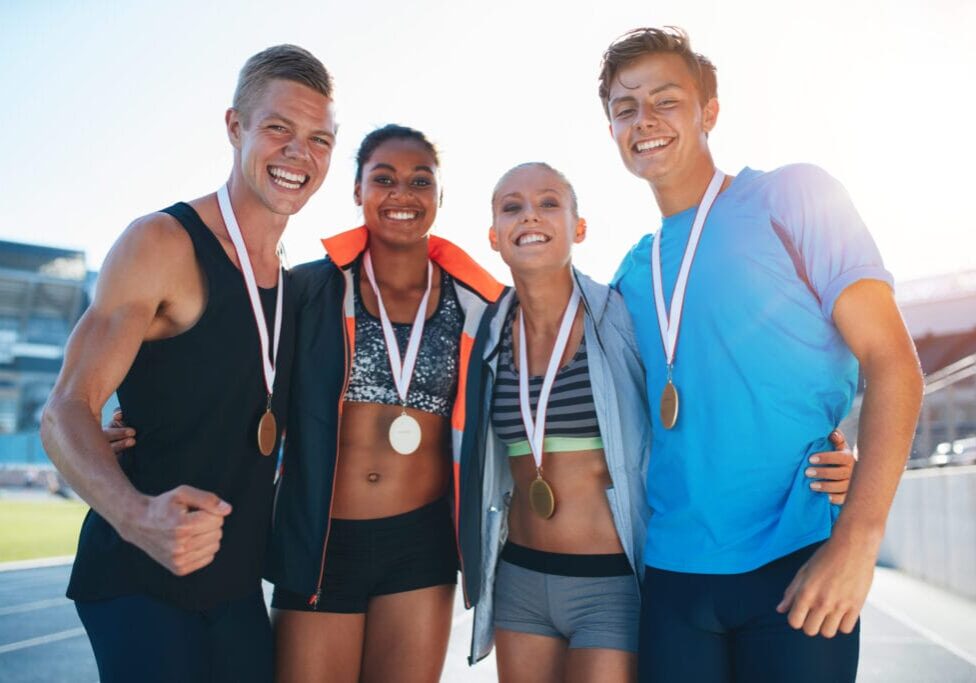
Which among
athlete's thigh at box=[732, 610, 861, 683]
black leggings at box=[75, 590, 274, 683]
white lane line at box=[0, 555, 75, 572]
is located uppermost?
athlete's thigh at box=[732, 610, 861, 683]

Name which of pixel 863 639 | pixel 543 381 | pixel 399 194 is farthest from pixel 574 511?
pixel 863 639

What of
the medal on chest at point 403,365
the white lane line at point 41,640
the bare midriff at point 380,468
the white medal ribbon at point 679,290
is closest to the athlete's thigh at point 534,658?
the bare midriff at point 380,468

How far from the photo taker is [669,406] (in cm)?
271

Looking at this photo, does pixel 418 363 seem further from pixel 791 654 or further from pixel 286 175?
pixel 791 654

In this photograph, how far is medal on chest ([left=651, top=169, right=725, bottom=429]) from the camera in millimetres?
2707

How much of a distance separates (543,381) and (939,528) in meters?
10.4

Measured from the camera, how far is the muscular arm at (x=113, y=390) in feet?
6.54

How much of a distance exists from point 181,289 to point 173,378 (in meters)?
0.30

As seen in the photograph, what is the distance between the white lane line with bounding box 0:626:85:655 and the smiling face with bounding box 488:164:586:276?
6.46 m

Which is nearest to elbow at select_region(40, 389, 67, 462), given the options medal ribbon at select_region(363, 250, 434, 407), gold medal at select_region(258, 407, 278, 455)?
gold medal at select_region(258, 407, 278, 455)

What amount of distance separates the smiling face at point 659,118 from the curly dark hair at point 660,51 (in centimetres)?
3

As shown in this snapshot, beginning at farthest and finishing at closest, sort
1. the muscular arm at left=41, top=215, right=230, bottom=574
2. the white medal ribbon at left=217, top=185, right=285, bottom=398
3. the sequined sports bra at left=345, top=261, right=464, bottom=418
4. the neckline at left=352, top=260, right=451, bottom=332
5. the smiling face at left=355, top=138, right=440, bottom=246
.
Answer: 1. the smiling face at left=355, top=138, right=440, bottom=246
2. the neckline at left=352, top=260, right=451, bottom=332
3. the sequined sports bra at left=345, top=261, right=464, bottom=418
4. the white medal ribbon at left=217, top=185, right=285, bottom=398
5. the muscular arm at left=41, top=215, right=230, bottom=574

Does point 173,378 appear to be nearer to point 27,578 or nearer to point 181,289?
point 181,289

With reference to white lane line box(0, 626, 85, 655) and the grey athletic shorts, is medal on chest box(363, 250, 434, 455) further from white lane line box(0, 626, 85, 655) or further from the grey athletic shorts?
white lane line box(0, 626, 85, 655)
